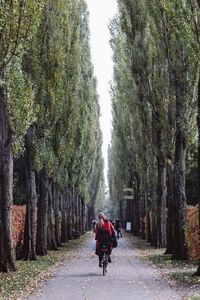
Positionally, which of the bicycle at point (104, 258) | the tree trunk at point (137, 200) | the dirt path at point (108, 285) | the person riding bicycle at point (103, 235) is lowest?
the dirt path at point (108, 285)

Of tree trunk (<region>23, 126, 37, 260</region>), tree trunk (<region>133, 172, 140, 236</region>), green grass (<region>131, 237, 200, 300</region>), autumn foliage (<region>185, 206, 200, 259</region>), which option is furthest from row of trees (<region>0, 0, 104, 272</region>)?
tree trunk (<region>133, 172, 140, 236</region>)

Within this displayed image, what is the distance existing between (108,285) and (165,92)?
13230mm

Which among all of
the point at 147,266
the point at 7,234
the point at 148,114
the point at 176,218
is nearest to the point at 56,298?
the point at 7,234

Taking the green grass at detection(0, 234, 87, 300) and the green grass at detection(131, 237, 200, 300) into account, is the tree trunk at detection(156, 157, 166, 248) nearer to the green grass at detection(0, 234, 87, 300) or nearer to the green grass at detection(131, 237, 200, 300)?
the green grass at detection(131, 237, 200, 300)

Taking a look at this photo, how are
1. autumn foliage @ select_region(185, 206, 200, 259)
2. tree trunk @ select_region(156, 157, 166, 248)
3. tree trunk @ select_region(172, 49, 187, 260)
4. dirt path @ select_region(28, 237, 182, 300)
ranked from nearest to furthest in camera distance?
dirt path @ select_region(28, 237, 182, 300), autumn foliage @ select_region(185, 206, 200, 259), tree trunk @ select_region(172, 49, 187, 260), tree trunk @ select_region(156, 157, 166, 248)

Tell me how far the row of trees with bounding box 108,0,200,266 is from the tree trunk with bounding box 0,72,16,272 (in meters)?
5.82

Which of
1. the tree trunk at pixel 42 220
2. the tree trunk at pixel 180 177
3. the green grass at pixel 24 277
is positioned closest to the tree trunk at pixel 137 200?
the tree trunk at pixel 42 220

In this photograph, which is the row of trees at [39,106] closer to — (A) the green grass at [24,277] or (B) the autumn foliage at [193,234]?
(A) the green grass at [24,277]

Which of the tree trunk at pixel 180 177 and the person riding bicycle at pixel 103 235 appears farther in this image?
the tree trunk at pixel 180 177

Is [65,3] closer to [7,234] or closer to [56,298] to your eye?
[7,234]

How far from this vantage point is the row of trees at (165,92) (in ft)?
64.9

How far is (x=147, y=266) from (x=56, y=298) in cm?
957

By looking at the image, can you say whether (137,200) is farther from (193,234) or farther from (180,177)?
(193,234)

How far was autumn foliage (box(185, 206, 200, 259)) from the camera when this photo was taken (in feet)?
73.0
